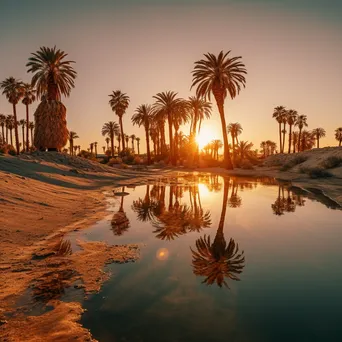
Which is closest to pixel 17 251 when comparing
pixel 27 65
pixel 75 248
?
pixel 75 248

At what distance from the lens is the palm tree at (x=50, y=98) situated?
31453mm

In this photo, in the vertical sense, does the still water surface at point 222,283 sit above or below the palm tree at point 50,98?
below

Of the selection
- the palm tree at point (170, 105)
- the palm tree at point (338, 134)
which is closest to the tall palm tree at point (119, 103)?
the palm tree at point (170, 105)

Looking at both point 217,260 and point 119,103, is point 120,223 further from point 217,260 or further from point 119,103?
point 119,103

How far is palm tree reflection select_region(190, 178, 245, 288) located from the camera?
16.9 ft

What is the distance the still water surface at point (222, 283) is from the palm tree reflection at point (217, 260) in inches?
0.7

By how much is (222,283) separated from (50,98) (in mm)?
33184

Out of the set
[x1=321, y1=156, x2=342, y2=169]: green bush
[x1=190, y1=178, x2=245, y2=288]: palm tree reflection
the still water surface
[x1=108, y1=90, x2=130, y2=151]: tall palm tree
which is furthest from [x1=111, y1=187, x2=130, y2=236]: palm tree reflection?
[x1=108, y1=90, x2=130, y2=151]: tall palm tree

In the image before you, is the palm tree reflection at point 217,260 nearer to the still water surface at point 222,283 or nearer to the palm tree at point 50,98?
the still water surface at point 222,283

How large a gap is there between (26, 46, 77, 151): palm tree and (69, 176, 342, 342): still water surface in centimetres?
2514

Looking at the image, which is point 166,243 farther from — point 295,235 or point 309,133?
point 309,133

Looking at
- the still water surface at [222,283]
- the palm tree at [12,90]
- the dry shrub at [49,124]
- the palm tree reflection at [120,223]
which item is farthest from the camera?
the palm tree at [12,90]

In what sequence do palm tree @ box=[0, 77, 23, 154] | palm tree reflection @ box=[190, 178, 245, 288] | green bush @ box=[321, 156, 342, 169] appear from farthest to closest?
palm tree @ box=[0, 77, 23, 154]
green bush @ box=[321, 156, 342, 169]
palm tree reflection @ box=[190, 178, 245, 288]

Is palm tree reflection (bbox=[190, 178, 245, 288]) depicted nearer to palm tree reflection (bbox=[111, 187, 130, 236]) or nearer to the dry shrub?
palm tree reflection (bbox=[111, 187, 130, 236])
